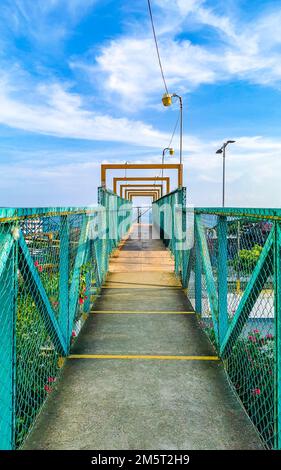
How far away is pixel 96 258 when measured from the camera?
5855 millimetres

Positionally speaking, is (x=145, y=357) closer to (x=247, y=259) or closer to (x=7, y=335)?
(x=247, y=259)

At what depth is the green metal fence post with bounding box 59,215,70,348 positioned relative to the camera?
3.40 metres

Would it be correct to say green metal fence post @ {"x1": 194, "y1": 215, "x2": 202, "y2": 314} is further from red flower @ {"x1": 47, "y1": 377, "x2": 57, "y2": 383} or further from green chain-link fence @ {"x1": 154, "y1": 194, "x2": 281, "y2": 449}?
red flower @ {"x1": 47, "y1": 377, "x2": 57, "y2": 383}

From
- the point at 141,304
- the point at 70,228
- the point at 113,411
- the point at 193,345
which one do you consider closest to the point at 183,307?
the point at 141,304

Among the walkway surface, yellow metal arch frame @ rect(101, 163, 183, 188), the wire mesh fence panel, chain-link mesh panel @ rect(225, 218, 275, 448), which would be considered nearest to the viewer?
the wire mesh fence panel

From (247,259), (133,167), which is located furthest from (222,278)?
(133,167)

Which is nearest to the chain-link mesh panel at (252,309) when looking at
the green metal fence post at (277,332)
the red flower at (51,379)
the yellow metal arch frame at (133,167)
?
the green metal fence post at (277,332)

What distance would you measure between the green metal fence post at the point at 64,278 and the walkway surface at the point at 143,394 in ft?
1.36

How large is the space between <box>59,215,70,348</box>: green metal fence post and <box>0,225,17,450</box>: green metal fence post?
1.41m

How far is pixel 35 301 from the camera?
2.63 meters

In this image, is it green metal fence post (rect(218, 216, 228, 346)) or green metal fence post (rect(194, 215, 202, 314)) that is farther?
green metal fence post (rect(194, 215, 202, 314))

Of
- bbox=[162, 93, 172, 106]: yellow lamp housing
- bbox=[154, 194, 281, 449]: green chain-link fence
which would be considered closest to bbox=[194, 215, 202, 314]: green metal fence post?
bbox=[154, 194, 281, 449]: green chain-link fence

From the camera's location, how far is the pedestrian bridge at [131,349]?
209 centimetres
